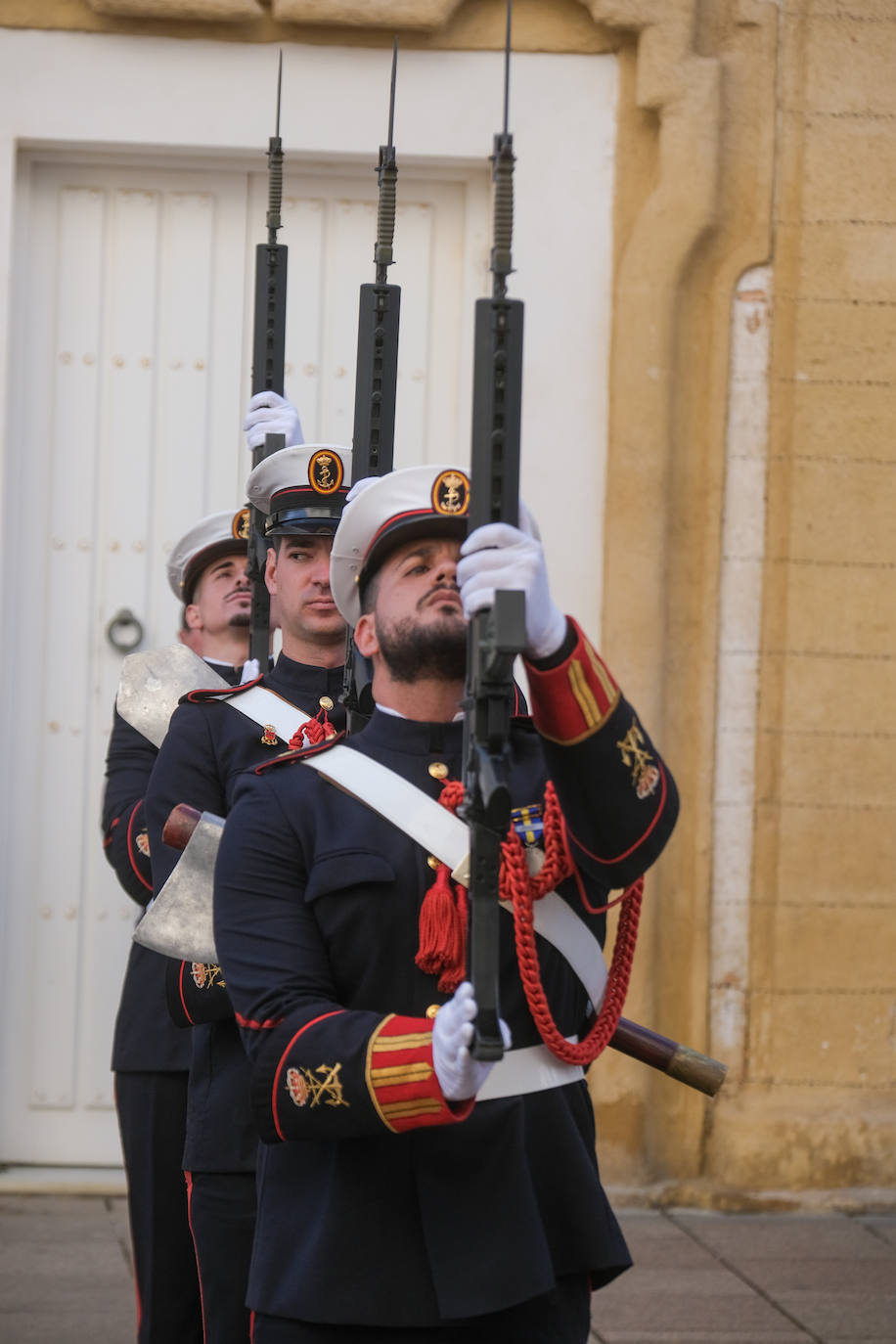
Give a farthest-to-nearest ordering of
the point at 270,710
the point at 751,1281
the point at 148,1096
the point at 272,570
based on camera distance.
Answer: the point at 751,1281
the point at 148,1096
the point at 272,570
the point at 270,710

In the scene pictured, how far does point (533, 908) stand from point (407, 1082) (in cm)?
33

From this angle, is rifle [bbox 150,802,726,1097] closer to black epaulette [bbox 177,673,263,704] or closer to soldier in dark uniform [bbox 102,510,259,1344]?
black epaulette [bbox 177,673,263,704]

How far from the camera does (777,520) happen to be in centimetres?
548

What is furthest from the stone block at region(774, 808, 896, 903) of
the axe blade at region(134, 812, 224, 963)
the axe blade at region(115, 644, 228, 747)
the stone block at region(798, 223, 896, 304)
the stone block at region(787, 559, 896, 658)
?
the axe blade at region(134, 812, 224, 963)

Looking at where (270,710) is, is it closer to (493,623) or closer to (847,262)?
(493,623)

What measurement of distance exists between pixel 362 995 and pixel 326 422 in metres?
3.66

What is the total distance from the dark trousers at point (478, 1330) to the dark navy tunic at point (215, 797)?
2.74 feet

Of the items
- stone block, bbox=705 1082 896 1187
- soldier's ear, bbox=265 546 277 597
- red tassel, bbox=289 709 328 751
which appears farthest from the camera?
stone block, bbox=705 1082 896 1187

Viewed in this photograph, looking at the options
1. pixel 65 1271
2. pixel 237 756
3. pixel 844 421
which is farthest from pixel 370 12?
pixel 65 1271

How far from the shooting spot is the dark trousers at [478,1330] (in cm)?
226

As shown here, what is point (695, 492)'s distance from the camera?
5520 millimetres

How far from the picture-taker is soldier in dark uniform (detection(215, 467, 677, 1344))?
220 centimetres

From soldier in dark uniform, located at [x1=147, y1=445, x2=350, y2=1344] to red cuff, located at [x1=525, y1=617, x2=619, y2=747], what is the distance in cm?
92

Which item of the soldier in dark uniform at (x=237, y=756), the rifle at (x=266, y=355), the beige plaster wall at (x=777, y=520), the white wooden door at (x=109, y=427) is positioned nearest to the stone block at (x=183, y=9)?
the beige plaster wall at (x=777, y=520)
